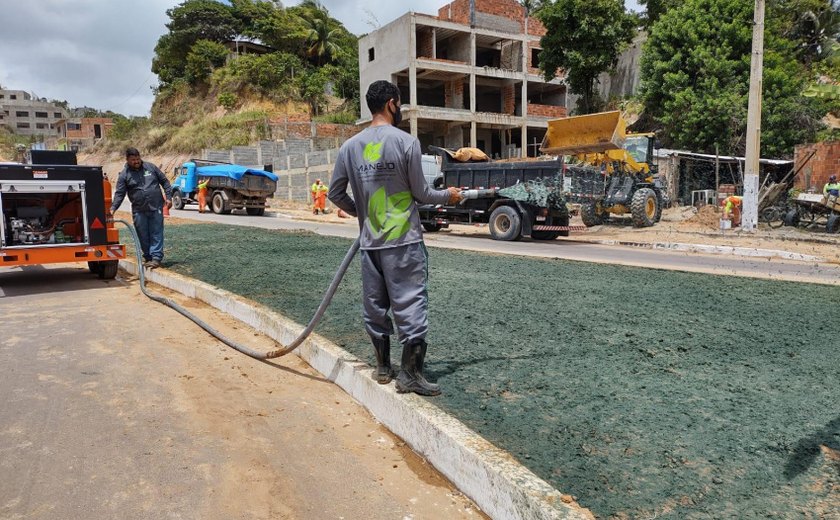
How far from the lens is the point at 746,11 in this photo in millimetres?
23062

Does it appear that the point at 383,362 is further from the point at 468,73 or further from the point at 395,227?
the point at 468,73

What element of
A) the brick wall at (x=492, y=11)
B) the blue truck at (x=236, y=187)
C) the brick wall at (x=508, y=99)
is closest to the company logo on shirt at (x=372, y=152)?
the blue truck at (x=236, y=187)

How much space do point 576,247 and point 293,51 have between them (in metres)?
40.3

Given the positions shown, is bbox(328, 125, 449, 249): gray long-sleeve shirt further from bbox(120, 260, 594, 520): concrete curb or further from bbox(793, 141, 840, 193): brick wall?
bbox(793, 141, 840, 193): brick wall

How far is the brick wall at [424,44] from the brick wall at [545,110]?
8133mm

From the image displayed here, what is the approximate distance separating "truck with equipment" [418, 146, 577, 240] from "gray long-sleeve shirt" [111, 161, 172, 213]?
23.9ft

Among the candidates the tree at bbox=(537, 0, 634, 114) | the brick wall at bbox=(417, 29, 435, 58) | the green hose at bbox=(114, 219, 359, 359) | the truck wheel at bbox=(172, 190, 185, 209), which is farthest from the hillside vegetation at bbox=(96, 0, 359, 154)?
the green hose at bbox=(114, 219, 359, 359)

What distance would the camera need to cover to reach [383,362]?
3660 mm

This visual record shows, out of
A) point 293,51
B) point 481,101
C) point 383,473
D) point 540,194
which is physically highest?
point 293,51

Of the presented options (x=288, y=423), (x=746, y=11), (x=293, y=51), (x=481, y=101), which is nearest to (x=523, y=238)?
(x=288, y=423)

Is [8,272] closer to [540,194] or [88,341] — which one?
[88,341]

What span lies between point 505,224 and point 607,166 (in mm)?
4086

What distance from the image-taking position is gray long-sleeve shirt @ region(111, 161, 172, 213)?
8.34 meters

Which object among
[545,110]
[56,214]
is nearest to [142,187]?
[56,214]
